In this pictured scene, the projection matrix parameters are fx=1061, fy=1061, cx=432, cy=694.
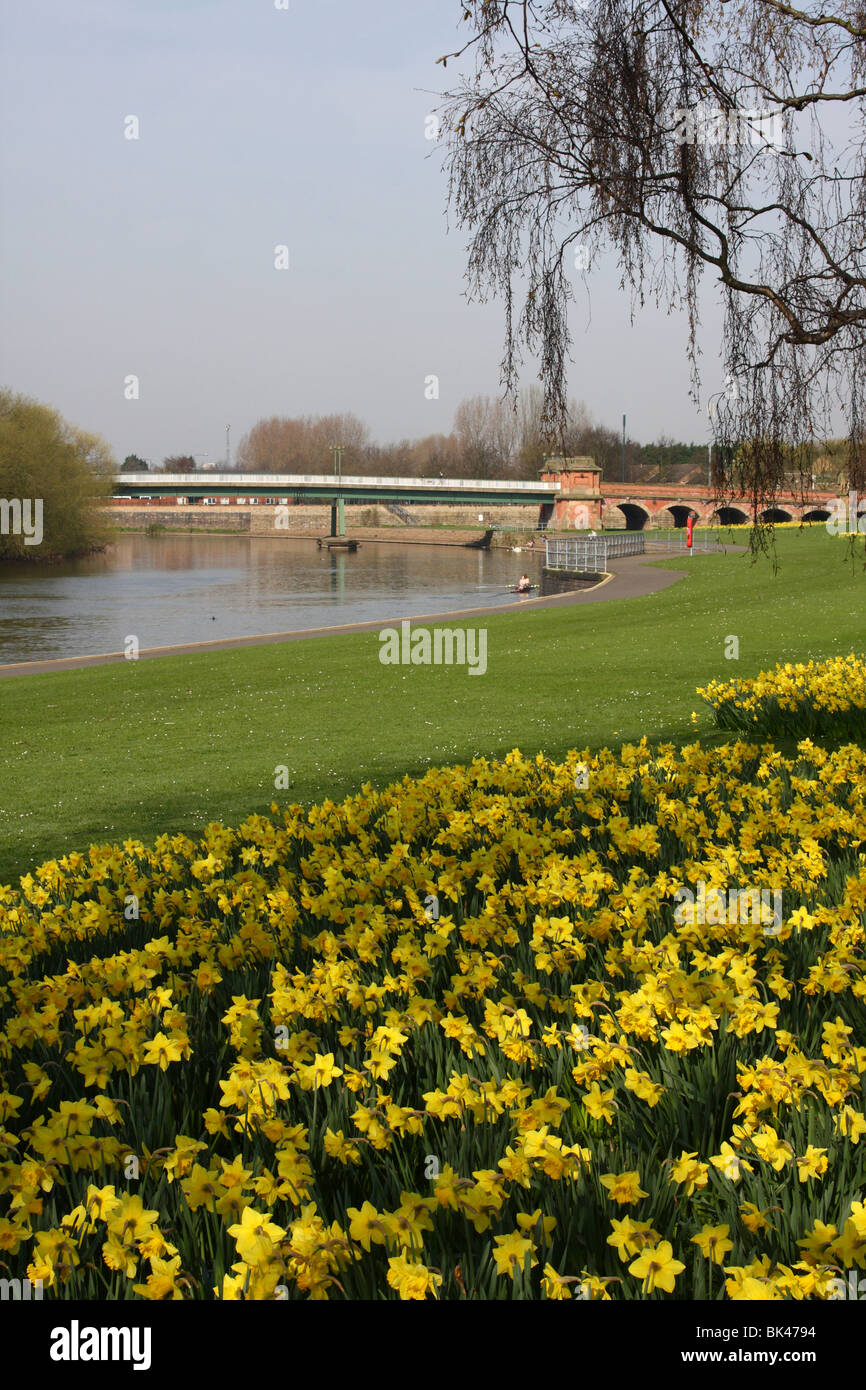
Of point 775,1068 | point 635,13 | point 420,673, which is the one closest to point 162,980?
point 775,1068

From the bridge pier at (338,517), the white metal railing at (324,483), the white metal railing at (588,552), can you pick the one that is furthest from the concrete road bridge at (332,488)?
the white metal railing at (588,552)

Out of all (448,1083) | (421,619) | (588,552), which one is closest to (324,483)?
(588,552)

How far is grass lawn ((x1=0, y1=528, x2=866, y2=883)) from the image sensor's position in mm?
10000

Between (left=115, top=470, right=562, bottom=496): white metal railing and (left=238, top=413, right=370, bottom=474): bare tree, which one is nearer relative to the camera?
(left=115, top=470, right=562, bottom=496): white metal railing

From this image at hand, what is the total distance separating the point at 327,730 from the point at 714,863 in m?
9.39

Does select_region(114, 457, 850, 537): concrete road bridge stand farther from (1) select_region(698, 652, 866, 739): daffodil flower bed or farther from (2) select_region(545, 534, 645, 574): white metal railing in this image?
(1) select_region(698, 652, 866, 739): daffodil flower bed

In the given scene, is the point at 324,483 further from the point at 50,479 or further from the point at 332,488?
the point at 50,479

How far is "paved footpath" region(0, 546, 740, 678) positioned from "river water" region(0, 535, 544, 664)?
2.89 metres

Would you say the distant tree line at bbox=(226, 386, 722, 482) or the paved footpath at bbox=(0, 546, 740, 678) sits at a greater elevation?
the distant tree line at bbox=(226, 386, 722, 482)

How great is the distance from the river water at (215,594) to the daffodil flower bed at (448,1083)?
24447 millimetres

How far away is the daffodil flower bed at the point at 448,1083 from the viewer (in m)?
2.25

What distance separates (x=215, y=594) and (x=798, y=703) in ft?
135

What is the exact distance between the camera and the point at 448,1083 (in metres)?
3.00

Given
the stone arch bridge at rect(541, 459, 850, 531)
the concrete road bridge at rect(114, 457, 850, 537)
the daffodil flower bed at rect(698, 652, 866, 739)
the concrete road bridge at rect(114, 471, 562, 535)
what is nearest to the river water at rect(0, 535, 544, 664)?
the concrete road bridge at rect(114, 471, 562, 535)
